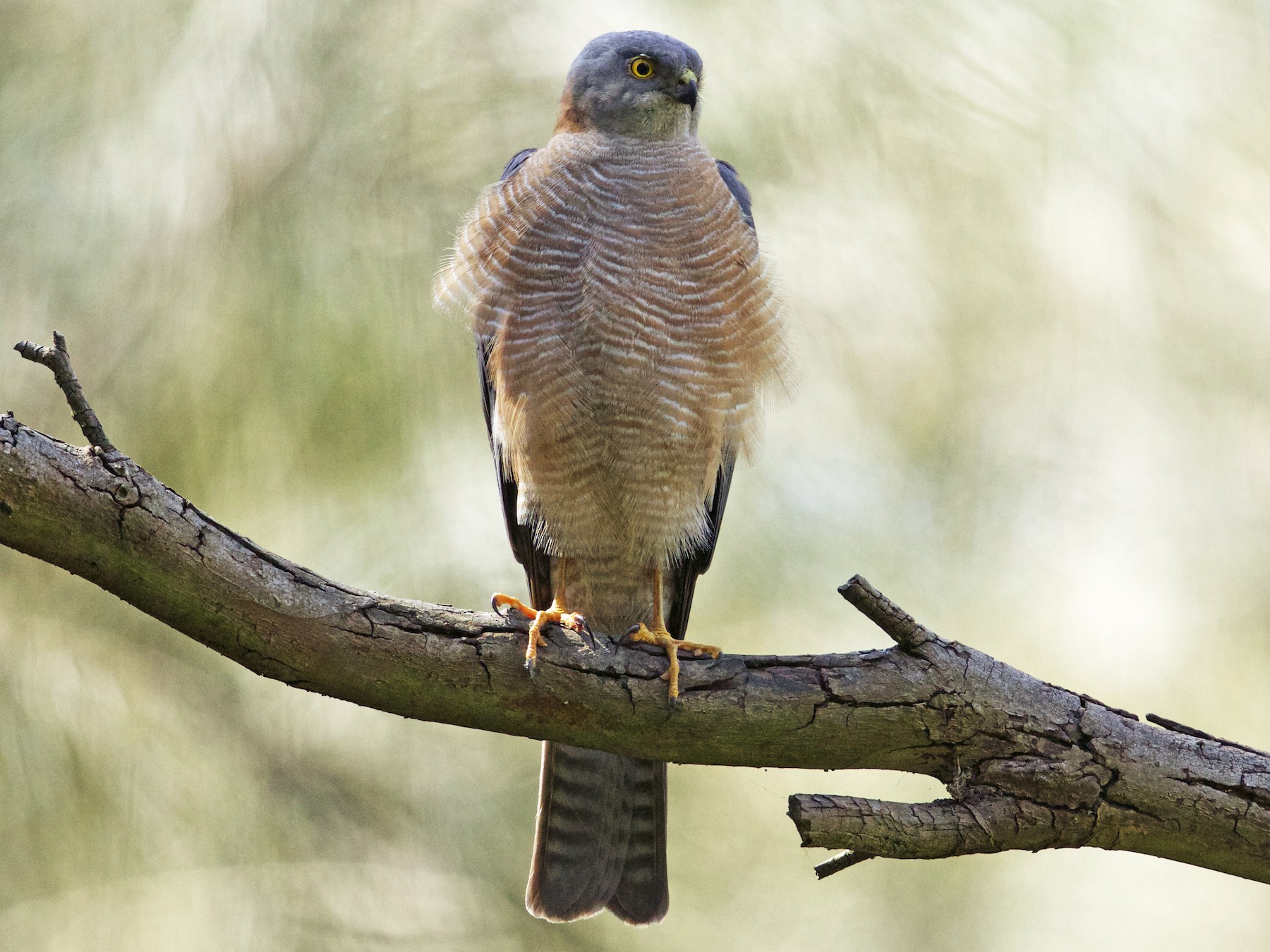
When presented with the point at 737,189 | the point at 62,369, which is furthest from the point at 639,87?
the point at 62,369

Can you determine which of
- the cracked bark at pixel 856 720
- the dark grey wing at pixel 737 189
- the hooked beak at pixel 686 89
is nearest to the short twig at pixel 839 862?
the cracked bark at pixel 856 720

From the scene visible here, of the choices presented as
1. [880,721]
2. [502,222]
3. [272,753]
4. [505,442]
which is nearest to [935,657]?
[880,721]

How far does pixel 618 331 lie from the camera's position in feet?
11.3

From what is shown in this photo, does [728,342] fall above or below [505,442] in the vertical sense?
above

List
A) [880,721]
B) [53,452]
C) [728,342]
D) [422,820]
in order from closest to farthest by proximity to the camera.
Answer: [53,452]
[880,721]
[728,342]
[422,820]

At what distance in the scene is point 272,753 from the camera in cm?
370

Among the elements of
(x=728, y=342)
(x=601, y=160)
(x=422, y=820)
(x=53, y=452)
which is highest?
(x=601, y=160)

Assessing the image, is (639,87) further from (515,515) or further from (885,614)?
(885,614)

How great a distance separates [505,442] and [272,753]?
1225 mm

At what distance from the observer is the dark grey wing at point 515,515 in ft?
12.5

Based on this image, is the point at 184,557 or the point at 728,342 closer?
the point at 184,557

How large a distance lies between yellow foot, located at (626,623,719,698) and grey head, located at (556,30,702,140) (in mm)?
1709

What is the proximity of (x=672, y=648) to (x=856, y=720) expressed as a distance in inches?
18.7

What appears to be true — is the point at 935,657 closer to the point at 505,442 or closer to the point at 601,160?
the point at 505,442
